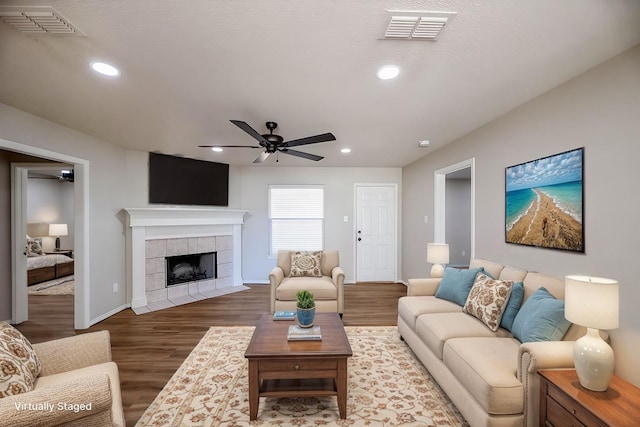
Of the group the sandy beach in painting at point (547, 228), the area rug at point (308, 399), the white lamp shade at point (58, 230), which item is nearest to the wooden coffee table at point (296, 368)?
the area rug at point (308, 399)

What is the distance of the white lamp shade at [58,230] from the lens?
6.75 meters

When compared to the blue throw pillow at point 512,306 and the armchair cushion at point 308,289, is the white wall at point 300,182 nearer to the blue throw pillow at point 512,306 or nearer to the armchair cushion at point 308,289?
the armchair cushion at point 308,289

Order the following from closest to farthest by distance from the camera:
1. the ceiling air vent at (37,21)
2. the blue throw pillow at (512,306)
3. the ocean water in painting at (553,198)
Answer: the ceiling air vent at (37,21) → the ocean water in painting at (553,198) → the blue throw pillow at (512,306)

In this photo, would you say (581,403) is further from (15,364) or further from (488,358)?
(15,364)

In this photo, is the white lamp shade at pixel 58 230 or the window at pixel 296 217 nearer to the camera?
the window at pixel 296 217

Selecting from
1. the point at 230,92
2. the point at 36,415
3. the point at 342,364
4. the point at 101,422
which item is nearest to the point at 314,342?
the point at 342,364

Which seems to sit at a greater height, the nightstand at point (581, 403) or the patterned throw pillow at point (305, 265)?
the patterned throw pillow at point (305, 265)

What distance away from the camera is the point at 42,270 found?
5531 millimetres

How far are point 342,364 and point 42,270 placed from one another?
6.73 meters

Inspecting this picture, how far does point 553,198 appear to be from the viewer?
230cm

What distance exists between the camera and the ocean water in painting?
2.09 metres

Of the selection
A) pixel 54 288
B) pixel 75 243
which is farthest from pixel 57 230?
pixel 75 243

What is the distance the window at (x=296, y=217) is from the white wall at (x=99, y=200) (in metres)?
2.61

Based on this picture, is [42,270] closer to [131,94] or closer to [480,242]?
[131,94]
